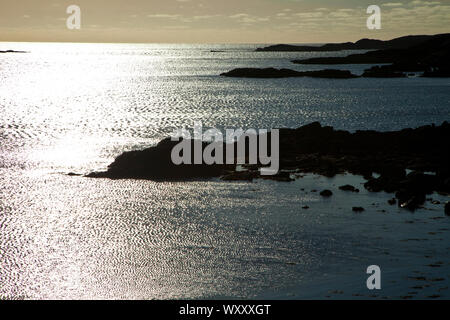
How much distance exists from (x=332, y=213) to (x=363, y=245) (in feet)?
16.7

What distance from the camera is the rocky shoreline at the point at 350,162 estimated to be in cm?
3431

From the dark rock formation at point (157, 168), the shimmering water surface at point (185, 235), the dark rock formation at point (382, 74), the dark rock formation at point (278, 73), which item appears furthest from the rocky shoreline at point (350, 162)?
the dark rock formation at point (278, 73)

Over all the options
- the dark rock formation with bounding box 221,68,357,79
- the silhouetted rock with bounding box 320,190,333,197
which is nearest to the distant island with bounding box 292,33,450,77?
the dark rock formation with bounding box 221,68,357,79

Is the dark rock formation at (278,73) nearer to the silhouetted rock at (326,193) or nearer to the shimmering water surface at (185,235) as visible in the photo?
the shimmering water surface at (185,235)

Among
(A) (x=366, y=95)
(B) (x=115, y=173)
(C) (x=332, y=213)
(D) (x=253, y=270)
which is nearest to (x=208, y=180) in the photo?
(B) (x=115, y=173)

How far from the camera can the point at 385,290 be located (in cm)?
1969

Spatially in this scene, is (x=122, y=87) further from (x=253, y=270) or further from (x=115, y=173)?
(x=253, y=270)

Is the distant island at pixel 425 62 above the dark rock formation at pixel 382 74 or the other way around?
above

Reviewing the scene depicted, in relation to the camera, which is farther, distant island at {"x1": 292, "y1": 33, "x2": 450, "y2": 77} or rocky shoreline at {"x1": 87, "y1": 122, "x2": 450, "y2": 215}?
distant island at {"x1": 292, "y1": 33, "x2": 450, "y2": 77}

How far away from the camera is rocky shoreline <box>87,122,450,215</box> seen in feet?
113

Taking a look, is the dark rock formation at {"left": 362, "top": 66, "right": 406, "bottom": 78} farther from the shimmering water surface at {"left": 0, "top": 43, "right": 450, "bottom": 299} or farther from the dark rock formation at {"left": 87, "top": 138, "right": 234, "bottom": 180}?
the dark rock formation at {"left": 87, "top": 138, "right": 234, "bottom": 180}

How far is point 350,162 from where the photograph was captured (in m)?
40.2

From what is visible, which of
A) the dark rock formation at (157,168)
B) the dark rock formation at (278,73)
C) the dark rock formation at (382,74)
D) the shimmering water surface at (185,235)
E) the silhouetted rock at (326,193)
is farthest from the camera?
the dark rock formation at (278,73)

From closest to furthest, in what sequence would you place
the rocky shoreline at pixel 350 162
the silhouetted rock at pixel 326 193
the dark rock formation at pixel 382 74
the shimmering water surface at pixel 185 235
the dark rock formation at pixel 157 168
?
the shimmering water surface at pixel 185 235
the silhouetted rock at pixel 326 193
the rocky shoreline at pixel 350 162
the dark rock formation at pixel 157 168
the dark rock formation at pixel 382 74
